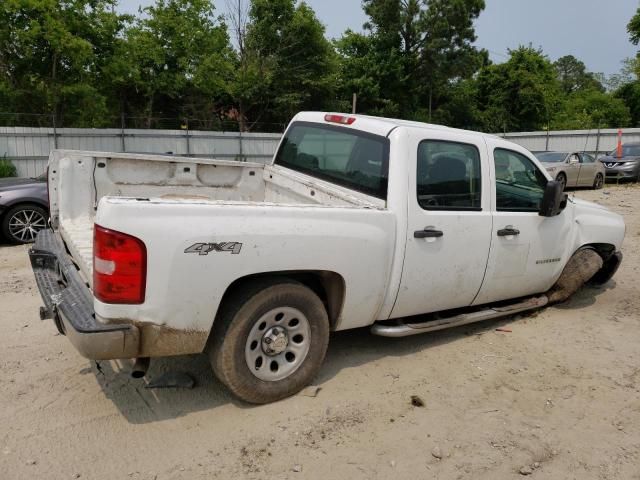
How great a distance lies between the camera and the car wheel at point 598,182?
59.3ft

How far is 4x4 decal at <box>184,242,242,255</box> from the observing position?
298 centimetres

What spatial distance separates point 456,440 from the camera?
3279 mm

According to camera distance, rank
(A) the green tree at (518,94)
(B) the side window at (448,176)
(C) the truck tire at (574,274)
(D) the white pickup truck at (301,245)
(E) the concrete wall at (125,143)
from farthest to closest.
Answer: (A) the green tree at (518,94), (E) the concrete wall at (125,143), (C) the truck tire at (574,274), (B) the side window at (448,176), (D) the white pickup truck at (301,245)

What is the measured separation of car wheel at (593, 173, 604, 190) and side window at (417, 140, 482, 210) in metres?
15.8

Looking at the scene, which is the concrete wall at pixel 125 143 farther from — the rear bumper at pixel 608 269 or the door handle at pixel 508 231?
the door handle at pixel 508 231

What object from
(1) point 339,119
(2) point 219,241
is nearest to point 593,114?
(1) point 339,119

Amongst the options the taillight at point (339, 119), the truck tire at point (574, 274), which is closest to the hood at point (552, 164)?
the truck tire at point (574, 274)

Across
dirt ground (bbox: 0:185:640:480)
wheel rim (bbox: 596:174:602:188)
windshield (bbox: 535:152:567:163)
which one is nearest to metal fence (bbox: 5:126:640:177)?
wheel rim (bbox: 596:174:602:188)

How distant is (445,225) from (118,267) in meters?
2.33

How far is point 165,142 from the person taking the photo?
876 inches

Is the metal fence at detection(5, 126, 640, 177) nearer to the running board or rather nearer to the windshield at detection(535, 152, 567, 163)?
the windshield at detection(535, 152, 567, 163)

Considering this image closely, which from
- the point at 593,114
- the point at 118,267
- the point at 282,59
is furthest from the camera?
the point at 593,114

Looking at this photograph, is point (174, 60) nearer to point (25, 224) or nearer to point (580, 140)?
point (25, 224)

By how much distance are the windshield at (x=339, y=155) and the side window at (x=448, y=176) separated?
0.30 m
